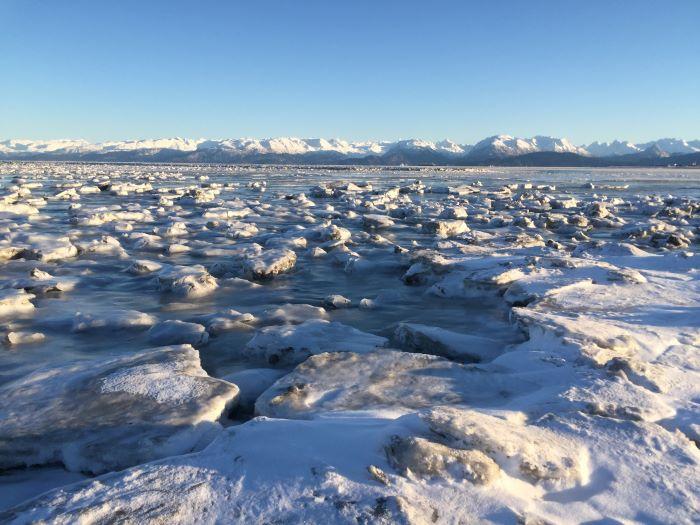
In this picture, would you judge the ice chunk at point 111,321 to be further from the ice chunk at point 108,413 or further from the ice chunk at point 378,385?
the ice chunk at point 378,385

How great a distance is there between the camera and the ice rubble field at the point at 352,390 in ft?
6.17

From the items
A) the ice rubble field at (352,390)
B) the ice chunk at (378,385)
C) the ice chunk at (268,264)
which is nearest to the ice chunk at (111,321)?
the ice rubble field at (352,390)

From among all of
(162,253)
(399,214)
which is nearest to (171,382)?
(162,253)

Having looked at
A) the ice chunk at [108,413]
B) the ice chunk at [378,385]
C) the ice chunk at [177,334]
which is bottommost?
the ice chunk at [177,334]

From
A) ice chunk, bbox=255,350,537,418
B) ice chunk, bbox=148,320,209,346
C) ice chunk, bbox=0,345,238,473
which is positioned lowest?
ice chunk, bbox=148,320,209,346

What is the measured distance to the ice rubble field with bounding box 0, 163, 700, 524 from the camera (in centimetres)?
188

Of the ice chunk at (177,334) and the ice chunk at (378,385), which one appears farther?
the ice chunk at (177,334)

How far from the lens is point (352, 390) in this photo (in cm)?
304

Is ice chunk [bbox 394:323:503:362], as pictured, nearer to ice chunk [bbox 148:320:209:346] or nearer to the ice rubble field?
the ice rubble field

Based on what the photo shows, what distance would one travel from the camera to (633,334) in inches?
154

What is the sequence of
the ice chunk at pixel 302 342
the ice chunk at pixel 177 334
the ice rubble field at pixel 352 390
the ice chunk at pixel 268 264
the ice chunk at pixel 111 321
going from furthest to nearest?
the ice chunk at pixel 268 264, the ice chunk at pixel 111 321, the ice chunk at pixel 177 334, the ice chunk at pixel 302 342, the ice rubble field at pixel 352 390

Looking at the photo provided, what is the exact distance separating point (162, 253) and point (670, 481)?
786 centimetres

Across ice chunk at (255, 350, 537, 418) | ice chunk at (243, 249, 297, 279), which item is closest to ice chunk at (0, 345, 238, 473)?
ice chunk at (255, 350, 537, 418)

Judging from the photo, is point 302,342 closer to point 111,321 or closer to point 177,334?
point 177,334
